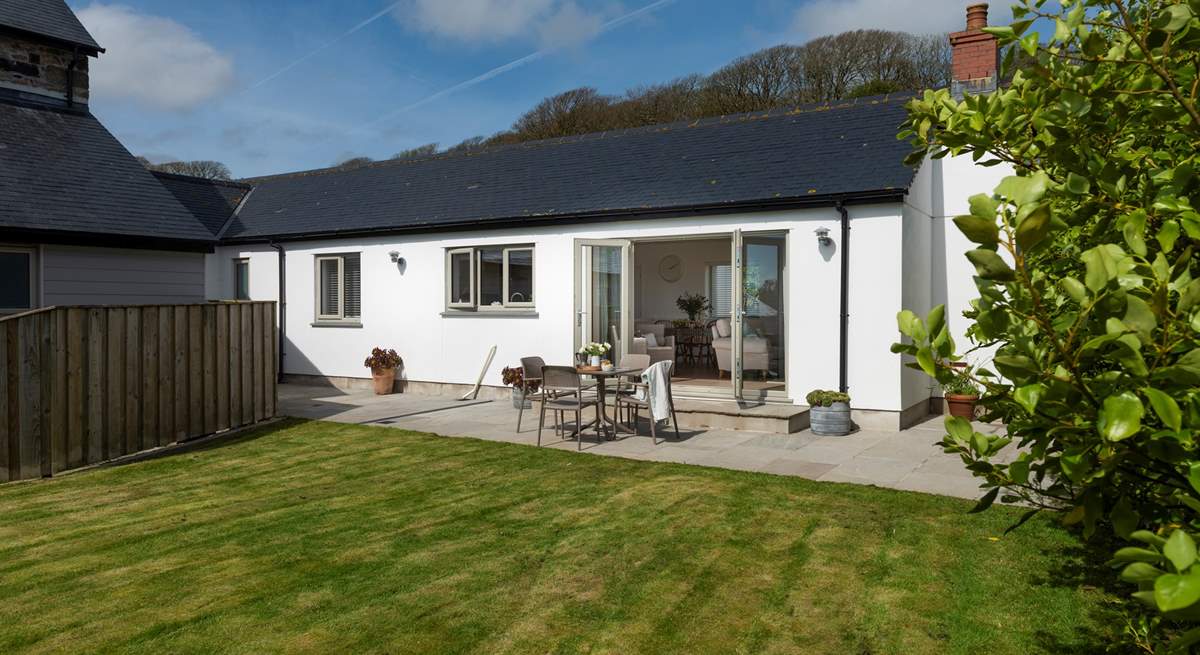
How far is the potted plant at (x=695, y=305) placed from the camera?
56.3ft

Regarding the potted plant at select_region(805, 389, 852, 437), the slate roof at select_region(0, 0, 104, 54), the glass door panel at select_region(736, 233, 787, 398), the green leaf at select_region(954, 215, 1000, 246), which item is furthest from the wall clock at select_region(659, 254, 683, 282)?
the green leaf at select_region(954, 215, 1000, 246)

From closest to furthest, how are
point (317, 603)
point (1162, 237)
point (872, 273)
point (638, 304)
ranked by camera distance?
point (1162, 237)
point (317, 603)
point (872, 273)
point (638, 304)

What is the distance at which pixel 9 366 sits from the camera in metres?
6.77

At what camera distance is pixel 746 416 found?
31.3 ft

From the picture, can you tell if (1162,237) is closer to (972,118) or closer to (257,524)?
(972,118)

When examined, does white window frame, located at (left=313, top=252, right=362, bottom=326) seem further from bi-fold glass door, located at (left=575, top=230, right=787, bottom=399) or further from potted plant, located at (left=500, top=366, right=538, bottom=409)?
bi-fold glass door, located at (left=575, top=230, right=787, bottom=399)

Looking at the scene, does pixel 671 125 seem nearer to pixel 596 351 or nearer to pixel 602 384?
pixel 596 351

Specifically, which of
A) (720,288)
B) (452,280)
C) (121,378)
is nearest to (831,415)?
(452,280)

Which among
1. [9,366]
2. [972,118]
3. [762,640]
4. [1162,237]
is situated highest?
[972,118]

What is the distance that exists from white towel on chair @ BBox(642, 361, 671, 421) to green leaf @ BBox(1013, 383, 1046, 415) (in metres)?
7.12

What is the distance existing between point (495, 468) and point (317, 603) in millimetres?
3344

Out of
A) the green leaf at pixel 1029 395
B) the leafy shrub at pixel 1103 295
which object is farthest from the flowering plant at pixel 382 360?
the green leaf at pixel 1029 395

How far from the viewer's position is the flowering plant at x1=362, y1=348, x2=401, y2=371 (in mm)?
13617

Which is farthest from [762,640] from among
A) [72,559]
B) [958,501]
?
[72,559]
